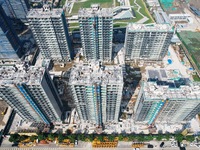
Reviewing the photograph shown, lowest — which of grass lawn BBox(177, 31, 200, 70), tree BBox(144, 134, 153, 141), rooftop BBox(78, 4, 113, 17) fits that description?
tree BBox(144, 134, 153, 141)

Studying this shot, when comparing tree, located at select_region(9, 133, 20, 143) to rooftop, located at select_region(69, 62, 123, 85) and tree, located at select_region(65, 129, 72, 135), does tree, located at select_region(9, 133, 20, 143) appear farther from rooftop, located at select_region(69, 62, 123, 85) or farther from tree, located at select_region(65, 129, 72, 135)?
rooftop, located at select_region(69, 62, 123, 85)

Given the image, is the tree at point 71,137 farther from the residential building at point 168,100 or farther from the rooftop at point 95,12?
the rooftop at point 95,12

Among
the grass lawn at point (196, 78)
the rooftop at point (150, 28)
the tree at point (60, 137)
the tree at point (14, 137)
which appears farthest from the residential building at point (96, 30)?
the tree at point (14, 137)

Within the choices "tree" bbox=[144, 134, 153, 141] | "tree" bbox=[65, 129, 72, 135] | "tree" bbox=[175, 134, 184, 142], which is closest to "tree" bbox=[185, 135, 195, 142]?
"tree" bbox=[175, 134, 184, 142]

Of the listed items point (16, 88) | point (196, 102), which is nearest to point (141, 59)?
point (196, 102)

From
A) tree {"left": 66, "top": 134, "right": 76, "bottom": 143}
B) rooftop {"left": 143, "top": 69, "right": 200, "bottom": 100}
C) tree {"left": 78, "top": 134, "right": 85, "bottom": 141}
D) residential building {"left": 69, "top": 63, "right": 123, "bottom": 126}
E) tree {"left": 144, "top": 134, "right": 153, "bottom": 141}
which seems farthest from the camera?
tree {"left": 66, "top": 134, "right": 76, "bottom": 143}

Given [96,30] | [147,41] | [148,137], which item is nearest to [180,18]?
[147,41]

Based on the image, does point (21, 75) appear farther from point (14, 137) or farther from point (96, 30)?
point (96, 30)
